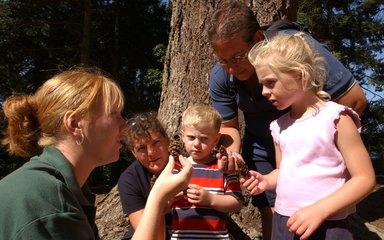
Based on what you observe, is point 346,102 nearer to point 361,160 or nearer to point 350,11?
point 361,160

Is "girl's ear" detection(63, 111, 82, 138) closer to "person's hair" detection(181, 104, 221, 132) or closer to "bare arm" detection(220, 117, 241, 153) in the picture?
"person's hair" detection(181, 104, 221, 132)

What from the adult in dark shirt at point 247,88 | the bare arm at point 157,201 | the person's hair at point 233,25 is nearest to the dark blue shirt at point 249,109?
the adult in dark shirt at point 247,88

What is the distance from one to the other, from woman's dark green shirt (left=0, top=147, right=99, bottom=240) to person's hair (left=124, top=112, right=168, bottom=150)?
116cm

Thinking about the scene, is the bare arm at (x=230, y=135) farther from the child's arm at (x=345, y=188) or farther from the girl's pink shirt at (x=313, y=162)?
the child's arm at (x=345, y=188)

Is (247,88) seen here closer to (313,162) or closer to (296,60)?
(296,60)

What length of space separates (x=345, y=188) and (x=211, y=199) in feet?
2.99

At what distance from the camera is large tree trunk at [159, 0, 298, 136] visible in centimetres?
394

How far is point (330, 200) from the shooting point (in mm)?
1930

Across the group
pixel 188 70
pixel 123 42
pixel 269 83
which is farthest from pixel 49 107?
pixel 123 42

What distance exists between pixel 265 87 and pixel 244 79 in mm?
462

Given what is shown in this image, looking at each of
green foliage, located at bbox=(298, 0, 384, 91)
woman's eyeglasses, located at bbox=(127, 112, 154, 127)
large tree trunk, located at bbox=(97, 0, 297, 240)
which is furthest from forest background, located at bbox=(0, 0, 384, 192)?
woman's eyeglasses, located at bbox=(127, 112, 154, 127)

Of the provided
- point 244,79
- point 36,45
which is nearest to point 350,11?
point 36,45

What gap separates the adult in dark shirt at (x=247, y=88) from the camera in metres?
2.30

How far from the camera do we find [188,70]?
4.19 m
